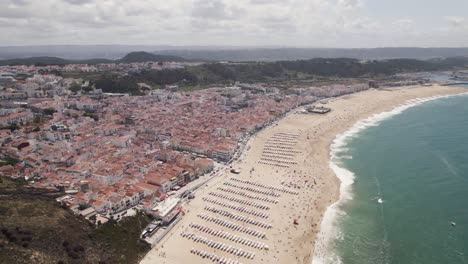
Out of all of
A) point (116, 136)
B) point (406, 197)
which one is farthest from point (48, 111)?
point (406, 197)

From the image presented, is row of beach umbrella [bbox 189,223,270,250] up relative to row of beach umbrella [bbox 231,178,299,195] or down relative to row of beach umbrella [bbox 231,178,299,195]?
down

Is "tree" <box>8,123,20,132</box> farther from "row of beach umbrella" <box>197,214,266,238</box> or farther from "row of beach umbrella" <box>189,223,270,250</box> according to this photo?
"row of beach umbrella" <box>189,223,270,250</box>

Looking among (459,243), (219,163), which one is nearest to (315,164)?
(219,163)

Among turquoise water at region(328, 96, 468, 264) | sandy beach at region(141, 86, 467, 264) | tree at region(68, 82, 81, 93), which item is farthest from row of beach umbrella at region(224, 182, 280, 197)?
tree at region(68, 82, 81, 93)

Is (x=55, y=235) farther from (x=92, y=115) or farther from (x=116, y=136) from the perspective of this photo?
(x=92, y=115)

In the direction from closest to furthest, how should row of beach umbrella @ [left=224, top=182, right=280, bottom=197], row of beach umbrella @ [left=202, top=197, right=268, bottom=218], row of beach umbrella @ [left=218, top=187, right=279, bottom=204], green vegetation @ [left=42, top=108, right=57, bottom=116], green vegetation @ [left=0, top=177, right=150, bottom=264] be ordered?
1. green vegetation @ [left=0, top=177, right=150, bottom=264]
2. row of beach umbrella @ [left=202, top=197, right=268, bottom=218]
3. row of beach umbrella @ [left=218, top=187, right=279, bottom=204]
4. row of beach umbrella @ [left=224, top=182, right=280, bottom=197]
5. green vegetation @ [left=42, top=108, right=57, bottom=116]

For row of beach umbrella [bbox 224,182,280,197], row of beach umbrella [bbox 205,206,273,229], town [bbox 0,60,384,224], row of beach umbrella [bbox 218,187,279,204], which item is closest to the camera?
row of beach umbrella [bbox 205,206,273,229]

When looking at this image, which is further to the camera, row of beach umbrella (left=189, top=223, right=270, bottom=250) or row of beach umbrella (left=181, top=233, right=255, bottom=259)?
Answer: row of beach umbrella (left=189, top=223, right=270, bottom=250)
